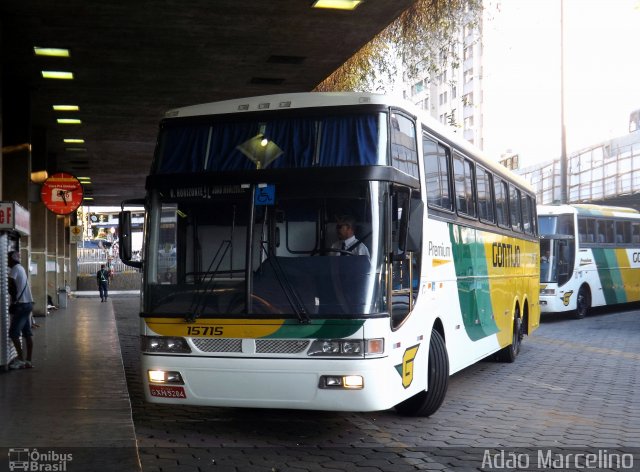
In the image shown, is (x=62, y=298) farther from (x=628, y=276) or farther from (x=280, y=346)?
(x=280, y=346)

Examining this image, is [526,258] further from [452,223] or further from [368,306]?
[368,306]

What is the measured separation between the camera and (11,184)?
918 inches

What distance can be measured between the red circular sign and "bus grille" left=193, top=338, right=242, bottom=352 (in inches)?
601

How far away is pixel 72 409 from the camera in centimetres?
1028

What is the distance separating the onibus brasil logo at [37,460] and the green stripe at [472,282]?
5.36m

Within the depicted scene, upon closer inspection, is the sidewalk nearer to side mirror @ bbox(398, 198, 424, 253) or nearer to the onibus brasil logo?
the onibus brasil logo

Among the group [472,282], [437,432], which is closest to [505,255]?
[472,282]

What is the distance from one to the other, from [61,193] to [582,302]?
15300 millimetres

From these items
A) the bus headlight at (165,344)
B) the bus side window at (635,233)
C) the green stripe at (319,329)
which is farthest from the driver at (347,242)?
the bus side window at (635,233)

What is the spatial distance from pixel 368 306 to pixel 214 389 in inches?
63.9

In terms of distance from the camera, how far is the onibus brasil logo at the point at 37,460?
7.32 m

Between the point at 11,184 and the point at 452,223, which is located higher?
the point at 11,184

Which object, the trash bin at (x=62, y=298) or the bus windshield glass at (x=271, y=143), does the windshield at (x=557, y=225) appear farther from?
the bus windshield glass at (x=271, y=143)

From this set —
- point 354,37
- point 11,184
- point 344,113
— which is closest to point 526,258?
point 354,37
